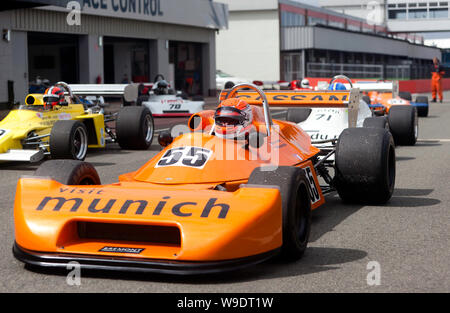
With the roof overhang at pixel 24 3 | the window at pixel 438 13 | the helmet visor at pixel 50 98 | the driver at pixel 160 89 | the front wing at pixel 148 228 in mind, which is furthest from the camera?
the window at pixel 438 13

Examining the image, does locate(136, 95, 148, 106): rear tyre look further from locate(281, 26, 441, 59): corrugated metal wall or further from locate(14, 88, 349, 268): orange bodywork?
locate(281, 26, 441, 59): corrugated metal wall

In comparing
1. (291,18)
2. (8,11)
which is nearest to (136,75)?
(8,11)

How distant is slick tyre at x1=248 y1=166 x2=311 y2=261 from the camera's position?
4.98m

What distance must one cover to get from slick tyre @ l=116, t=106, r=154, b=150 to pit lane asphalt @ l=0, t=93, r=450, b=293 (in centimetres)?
487

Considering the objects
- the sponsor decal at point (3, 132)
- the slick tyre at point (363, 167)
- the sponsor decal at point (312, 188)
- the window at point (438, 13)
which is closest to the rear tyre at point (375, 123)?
the slick tyre at point (363, 167)

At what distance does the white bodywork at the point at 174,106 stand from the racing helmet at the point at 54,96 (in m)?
7.71

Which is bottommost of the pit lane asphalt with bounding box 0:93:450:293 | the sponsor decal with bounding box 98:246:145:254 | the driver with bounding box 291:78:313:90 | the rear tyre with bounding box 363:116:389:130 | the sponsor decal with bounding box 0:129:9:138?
the pit lane asphalt with bounding box 0:93:450:293

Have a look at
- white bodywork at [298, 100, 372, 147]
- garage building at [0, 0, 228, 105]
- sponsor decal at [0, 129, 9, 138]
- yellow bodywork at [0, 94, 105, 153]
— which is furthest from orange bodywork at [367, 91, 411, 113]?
garage building at [0, 0, 228, 105]

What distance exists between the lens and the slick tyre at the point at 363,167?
7148 millimetres

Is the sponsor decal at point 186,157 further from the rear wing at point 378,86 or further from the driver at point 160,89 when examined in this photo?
the driver at point 160,89

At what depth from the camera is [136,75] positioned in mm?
36406

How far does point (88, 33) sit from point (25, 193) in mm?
24775

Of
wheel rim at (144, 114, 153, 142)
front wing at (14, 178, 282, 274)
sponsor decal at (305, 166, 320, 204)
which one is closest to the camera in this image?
front wing at (14, 178, 282, 274)

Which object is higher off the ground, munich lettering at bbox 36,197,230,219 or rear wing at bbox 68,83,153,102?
rear wing at bbox 68,83,153,102
